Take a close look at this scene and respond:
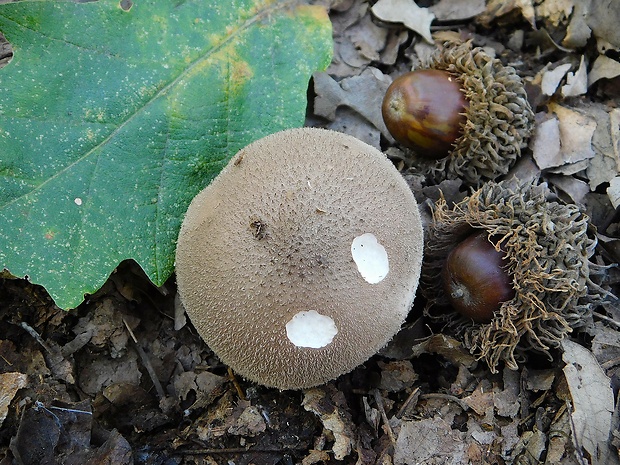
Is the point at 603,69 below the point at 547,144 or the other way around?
the other way around

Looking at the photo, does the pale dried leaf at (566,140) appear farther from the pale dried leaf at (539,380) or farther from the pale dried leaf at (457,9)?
the pale dried leaf at (539,380)

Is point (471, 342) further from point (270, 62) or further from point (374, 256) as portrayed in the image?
point (270, 62)

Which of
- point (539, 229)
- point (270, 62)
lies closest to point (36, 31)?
point (270, 62)

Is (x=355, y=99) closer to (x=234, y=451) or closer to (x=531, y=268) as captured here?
(x=531, y=268)

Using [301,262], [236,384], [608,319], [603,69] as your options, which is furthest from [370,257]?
[603,69]

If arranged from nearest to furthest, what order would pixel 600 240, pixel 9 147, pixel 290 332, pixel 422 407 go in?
pixel 290 332
pixel 9 147
pixel 422 407
pixel 600 240
